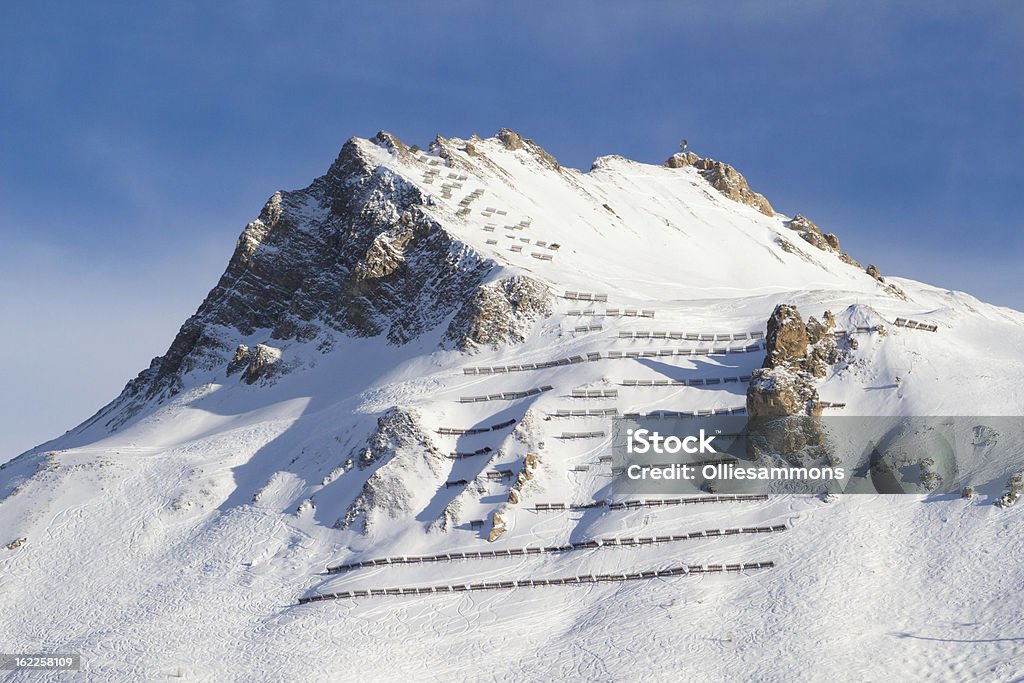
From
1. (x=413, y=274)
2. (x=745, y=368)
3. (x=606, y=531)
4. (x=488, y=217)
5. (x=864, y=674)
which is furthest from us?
(x=488, y=217)

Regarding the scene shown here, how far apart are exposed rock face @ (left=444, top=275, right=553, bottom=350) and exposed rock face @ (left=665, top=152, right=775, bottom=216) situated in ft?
269

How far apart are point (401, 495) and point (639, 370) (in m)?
20.6

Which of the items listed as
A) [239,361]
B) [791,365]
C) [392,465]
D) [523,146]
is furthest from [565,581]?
[523,146]

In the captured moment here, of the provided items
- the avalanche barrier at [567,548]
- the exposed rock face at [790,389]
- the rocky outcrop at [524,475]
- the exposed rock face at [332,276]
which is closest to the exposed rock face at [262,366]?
the exposed rock face at [332,276]

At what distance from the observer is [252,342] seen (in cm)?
9256

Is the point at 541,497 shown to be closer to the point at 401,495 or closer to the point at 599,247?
the point at 401,495

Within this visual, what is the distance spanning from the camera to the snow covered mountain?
4747cm

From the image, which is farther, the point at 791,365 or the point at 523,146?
the point at 523,146

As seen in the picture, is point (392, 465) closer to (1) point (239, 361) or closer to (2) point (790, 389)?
(2) point (790, 389)

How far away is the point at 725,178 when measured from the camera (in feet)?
514

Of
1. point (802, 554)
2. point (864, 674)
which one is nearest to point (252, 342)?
point (802, 554)

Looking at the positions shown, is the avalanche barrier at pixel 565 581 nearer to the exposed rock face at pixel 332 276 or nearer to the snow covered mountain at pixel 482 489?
the snow covered mountain at pixel 482 489

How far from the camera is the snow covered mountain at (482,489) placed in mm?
47469

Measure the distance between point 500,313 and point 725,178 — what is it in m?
90.1
